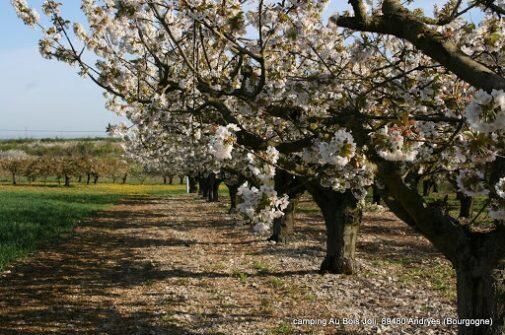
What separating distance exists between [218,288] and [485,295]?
7296mm

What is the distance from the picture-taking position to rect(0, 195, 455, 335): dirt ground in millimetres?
9141

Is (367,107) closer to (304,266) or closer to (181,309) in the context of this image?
(181,309)

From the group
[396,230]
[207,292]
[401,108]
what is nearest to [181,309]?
[207,292]

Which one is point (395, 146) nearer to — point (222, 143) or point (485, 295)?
point (222, 143)

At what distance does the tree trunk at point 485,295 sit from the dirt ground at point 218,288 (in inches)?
121

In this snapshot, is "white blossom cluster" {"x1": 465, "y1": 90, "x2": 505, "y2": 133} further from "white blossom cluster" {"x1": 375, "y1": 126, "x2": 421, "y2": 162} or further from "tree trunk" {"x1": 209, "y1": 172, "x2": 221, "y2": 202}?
"tree trunk" {"x1": 209, "y1": 172, "x2": 221, "y2": 202}

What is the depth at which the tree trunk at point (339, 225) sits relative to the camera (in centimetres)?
1260

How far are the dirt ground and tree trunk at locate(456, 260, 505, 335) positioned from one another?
3079 millimetres

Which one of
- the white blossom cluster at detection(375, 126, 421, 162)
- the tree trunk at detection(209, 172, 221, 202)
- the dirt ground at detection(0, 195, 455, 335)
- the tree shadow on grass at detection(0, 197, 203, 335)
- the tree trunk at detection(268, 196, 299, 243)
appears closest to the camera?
the white blossom cluster at detection(375, 126, 421, 162)

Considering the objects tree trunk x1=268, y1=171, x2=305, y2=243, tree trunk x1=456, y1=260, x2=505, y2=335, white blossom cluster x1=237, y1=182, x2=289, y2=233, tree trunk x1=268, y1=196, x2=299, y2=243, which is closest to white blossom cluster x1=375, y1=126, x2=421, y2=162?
white blossom cluster x1=237, y1=182, x2=289, y2=233

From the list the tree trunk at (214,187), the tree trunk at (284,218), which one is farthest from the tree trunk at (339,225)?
the tree trunk at (214,187)

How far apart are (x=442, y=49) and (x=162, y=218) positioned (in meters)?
27.0

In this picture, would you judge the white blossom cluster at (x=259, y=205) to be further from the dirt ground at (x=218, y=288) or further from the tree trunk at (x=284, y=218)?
the tree trunk at (x=284, y=218)

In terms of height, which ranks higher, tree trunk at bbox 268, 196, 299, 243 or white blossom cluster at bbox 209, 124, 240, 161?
white blossom cluster at bbox 209, 124, 240, 161
